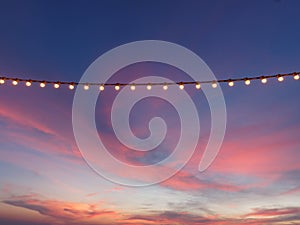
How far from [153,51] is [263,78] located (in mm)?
3836

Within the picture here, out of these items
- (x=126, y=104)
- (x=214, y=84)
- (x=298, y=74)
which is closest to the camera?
(x=298, y=74)

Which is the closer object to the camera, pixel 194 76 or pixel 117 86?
pixel 117 86

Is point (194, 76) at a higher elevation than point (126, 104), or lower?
lower

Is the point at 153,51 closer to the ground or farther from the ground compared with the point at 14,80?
farther from the ground

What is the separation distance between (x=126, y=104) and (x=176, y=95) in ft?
5.47

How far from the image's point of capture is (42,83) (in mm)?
6613

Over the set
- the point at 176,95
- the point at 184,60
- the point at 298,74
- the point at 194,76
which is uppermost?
the point at 184,60

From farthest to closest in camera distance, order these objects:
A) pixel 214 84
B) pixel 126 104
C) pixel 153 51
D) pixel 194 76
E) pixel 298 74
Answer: pixel 126 104
pixel 153 51
pixel 194 76
pixel 214 84
pixel 298 74

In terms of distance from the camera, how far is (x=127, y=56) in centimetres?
926

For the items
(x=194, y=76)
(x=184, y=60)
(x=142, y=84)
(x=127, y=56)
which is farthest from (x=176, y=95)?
(x=142, y=84)

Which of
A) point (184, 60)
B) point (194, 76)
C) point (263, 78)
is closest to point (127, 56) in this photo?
point (184, 60)

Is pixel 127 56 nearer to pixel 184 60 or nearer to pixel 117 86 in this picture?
pixel 184 60

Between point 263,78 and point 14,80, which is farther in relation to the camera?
point 14,80

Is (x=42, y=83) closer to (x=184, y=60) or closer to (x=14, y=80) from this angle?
(x=14, y=80)
